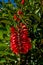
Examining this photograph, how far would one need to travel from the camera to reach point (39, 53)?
10.0 feet

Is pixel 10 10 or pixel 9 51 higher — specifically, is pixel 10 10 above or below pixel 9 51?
above

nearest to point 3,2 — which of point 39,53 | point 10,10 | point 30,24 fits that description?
point 10,10

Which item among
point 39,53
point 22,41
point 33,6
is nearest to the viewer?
point 22,41

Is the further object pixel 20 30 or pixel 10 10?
pixel 10 10

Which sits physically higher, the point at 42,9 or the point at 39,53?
the point at 42,9

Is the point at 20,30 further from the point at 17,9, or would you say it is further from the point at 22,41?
the point at 17,9

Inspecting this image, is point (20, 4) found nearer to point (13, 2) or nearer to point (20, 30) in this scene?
point (13, 2)

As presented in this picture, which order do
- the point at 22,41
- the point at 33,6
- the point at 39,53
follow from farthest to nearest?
the point at 33,6, the point at 39,53, the point at 22,41

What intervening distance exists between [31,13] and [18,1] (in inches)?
7.0

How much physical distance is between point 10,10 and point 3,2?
0.10m

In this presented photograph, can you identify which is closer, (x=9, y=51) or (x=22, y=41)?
(x=22, y=41)

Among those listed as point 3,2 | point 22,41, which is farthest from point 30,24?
point 22,41

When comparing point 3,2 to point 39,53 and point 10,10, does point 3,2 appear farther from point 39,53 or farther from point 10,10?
point 39,53

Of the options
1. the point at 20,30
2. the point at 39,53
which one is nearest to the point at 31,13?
the point at 39,53
